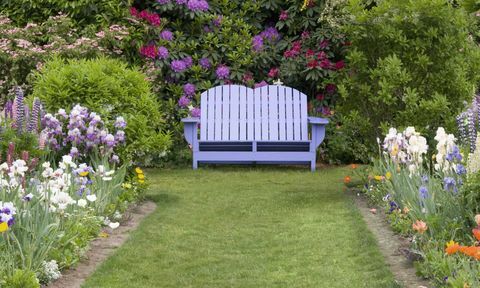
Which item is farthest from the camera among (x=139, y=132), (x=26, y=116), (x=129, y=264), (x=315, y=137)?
(x=315, y=137)

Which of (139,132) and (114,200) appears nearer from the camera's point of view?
(114,200)

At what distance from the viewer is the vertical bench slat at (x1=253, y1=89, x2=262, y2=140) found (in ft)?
35.5

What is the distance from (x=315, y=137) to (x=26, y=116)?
472 centimetres

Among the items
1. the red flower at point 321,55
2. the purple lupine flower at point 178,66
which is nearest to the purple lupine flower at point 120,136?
the purple lupine flower at point 178,66

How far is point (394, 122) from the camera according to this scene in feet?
26.7

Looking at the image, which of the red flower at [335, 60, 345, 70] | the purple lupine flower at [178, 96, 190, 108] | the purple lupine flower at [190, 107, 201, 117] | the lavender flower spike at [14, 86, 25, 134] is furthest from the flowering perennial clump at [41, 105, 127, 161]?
the red flower at [335, 60, 345, 70]

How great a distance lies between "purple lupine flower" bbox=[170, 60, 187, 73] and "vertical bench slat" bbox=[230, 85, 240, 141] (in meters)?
1.04

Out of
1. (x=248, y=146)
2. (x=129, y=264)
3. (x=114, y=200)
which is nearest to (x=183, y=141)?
(x=248, y=146)

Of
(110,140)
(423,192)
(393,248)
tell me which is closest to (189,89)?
(110,140)

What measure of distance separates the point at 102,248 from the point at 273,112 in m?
5.33

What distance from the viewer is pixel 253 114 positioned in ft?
36.3

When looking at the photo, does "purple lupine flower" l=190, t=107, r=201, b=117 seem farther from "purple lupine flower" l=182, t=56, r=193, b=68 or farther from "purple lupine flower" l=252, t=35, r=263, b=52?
"purple lupine flower" l=252, t=35, r=263, b=52

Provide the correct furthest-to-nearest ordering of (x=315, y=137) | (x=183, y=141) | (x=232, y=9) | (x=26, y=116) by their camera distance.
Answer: (x=232, y=9)
(x=183, y=141)
(x=315, y=137)
(x=26, y=116)

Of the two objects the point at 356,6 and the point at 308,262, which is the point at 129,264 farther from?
the point at 356,6
